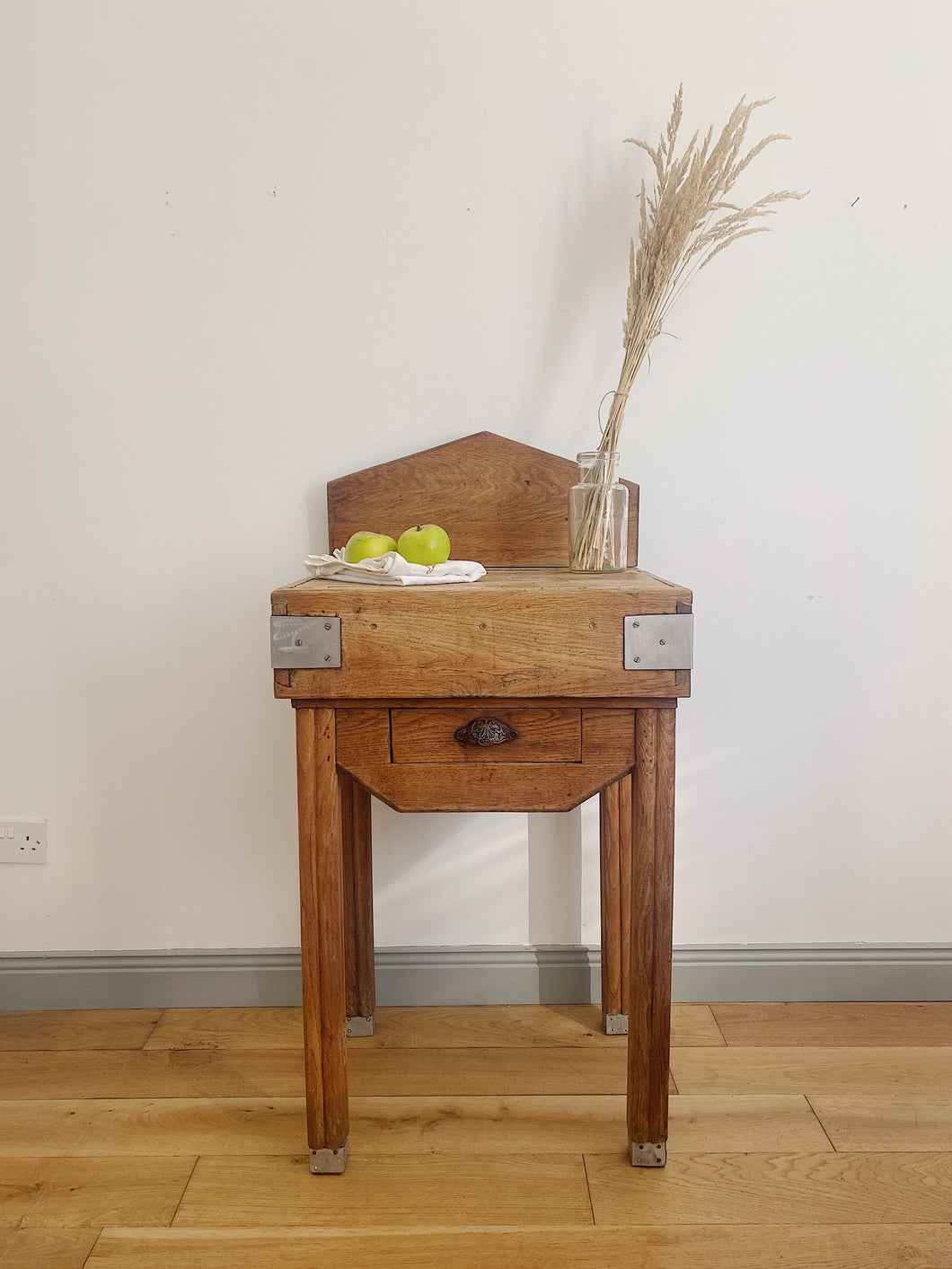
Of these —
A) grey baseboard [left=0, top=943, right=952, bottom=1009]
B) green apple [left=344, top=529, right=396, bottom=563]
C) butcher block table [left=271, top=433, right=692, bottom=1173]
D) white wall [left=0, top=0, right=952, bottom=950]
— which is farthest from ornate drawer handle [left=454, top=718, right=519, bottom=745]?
grey baseboard [left=0, top=943, right=952, bottom=1009]

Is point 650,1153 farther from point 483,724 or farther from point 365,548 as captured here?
point 365,548

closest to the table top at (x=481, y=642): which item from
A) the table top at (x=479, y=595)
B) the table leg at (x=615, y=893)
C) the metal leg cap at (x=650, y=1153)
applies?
the table top at (x=479, y=595)

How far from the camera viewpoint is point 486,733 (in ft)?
4.06

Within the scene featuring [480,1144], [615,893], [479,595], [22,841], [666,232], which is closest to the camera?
[479,595]

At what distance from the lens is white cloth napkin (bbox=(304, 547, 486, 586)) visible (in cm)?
128

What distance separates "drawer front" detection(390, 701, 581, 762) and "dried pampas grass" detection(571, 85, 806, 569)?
313 millimetres

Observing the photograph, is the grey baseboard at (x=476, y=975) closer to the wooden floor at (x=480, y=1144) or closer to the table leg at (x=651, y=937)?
the wooden floor at (x=480, y=1144)

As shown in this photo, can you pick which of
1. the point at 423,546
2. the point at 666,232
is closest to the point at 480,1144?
the point at 423,546

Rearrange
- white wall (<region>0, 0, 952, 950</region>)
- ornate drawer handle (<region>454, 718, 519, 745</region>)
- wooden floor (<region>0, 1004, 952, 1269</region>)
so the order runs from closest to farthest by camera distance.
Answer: wooden floor (<region>0, 1004, 952, 1269</region>) < ornate drawer handle (<region>454, 718, 519, 745</region>) < white wall (<region>0, 0, 952, 950</region>)

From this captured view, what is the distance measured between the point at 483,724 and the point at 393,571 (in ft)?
0.77

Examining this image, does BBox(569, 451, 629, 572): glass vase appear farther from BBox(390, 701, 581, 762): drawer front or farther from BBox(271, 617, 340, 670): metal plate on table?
BBox(271, 617, 340, 670): metal plate on table

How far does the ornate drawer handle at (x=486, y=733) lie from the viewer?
1238mm

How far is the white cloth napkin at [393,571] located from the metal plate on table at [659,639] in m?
0.25

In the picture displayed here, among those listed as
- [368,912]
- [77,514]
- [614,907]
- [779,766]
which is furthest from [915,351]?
[77,514]
